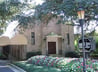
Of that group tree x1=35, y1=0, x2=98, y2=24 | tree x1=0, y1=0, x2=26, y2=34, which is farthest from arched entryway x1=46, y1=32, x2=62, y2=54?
tree x1=35, y1=0, x2=98, y2=24

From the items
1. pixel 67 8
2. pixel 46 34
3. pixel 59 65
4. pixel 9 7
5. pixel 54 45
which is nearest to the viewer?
pixel 67 8

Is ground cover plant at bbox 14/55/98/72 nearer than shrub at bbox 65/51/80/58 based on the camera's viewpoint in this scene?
Yes

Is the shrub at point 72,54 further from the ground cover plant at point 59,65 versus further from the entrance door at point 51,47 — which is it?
the ground cover plant at point 59,65

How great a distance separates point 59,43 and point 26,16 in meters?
15.3

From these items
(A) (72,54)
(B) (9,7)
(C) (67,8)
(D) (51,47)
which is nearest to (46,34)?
(D) (51,47)

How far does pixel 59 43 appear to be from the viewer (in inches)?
1304

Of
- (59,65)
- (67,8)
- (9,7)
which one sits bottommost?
(59,65)

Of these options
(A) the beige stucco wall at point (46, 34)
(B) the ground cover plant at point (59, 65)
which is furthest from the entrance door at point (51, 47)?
(B) the ground cover plant at point (59, 65)

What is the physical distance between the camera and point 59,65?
653 inches

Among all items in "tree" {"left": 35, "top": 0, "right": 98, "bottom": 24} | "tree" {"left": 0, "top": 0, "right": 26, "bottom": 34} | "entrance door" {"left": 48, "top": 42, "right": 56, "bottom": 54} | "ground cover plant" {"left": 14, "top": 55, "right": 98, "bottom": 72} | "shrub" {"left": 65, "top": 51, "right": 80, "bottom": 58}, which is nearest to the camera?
"ground cover plant" {"left": 14, "top": 55, "right": 98, "bottom": 72}

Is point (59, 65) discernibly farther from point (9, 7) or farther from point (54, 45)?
point (54, 45)

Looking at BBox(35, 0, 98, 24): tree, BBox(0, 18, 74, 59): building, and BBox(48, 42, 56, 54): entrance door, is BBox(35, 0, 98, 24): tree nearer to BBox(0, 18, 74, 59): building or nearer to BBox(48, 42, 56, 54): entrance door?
BBox(0, 18, 74, 59): building

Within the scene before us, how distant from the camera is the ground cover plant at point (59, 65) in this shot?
42.6 feet

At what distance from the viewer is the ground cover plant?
12984 mm
